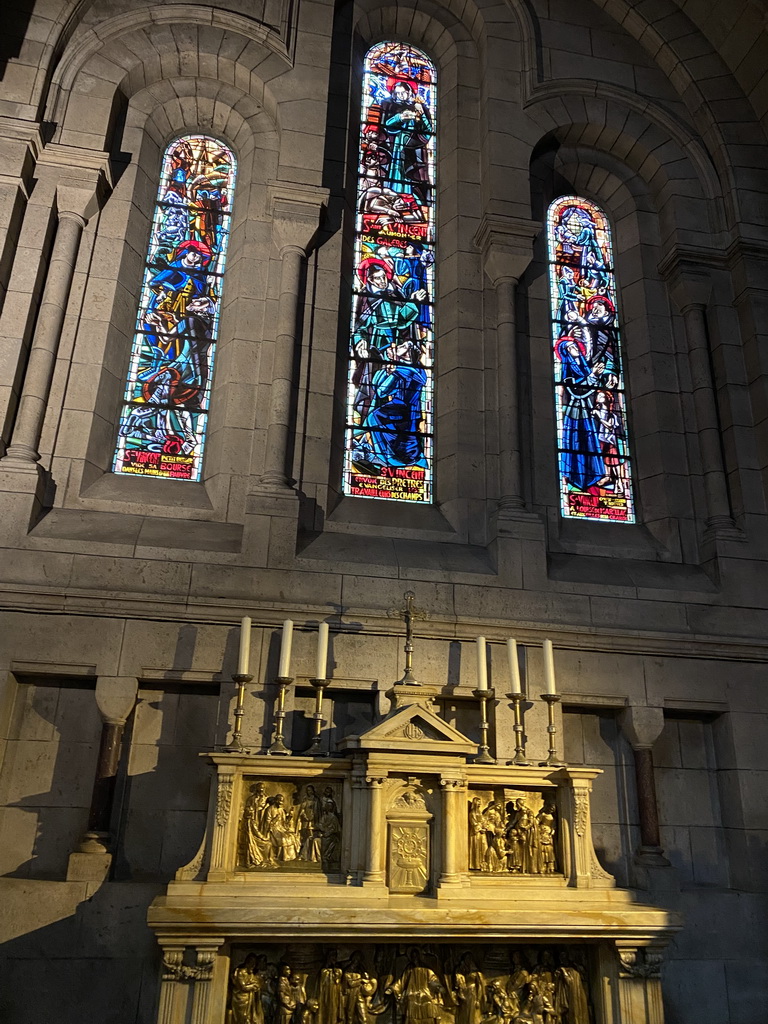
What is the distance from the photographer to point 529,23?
32.6 feet

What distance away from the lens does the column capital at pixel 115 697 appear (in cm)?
647

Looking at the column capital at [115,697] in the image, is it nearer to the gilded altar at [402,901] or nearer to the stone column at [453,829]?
the gilded altar at [402,901]

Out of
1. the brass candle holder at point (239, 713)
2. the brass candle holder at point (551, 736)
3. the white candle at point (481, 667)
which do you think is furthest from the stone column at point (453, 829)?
the brass candle holder at point (239, 713)

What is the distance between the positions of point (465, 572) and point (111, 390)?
3.47m

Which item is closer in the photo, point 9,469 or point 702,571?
point 9,469

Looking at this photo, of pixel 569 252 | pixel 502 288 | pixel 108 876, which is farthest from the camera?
pixel 569 252

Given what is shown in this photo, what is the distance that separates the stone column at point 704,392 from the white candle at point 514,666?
2.65m

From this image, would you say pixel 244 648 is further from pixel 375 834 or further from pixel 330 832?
pixel 375 834

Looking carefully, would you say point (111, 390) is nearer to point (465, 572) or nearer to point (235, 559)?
point (235, 559)

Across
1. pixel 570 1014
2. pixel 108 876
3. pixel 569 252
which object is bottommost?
pixel 570 1014

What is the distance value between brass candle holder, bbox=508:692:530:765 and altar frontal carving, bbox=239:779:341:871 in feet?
4.15

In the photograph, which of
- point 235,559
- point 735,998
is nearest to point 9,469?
point 235,559

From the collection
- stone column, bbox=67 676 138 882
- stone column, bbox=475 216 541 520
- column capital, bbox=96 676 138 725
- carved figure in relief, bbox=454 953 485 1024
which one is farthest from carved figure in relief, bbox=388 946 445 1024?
stone column, bbox=475 216 541 520

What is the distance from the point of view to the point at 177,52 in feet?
30.0
